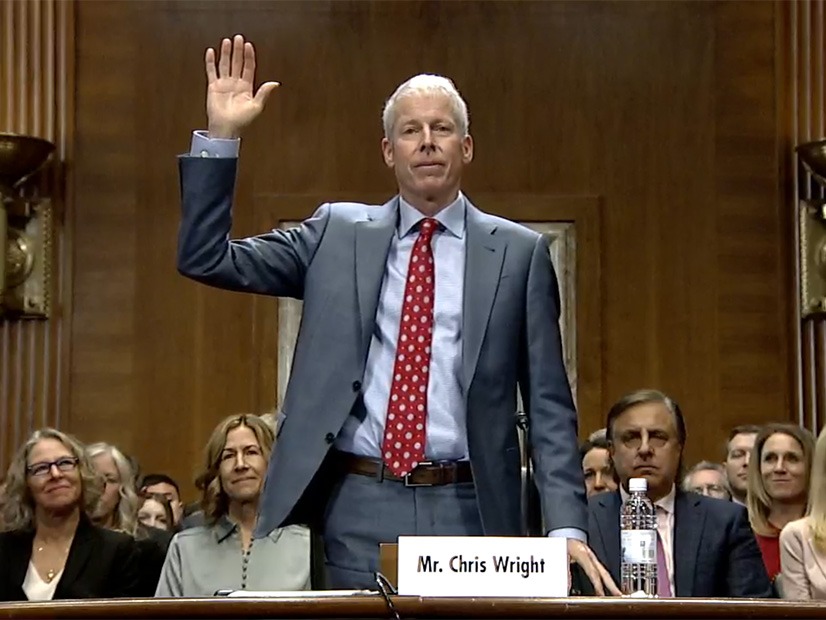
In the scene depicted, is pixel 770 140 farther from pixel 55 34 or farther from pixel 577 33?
pixel 55 34

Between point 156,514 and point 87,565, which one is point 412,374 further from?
point 156,514

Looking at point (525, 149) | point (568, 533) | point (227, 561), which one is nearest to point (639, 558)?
point (568, 533)

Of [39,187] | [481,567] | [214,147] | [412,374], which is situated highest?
[39,187]

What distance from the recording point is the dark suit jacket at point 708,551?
445 centimetres

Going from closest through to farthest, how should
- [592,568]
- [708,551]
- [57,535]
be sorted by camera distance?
[592,568] → [708,551] → [57,535]

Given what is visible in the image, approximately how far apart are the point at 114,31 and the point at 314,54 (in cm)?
Result: 85

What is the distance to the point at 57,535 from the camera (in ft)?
17.0

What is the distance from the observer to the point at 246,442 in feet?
16.9

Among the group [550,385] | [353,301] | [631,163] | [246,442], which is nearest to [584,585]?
[550,385]

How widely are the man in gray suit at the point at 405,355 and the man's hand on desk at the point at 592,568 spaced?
2 centimetres

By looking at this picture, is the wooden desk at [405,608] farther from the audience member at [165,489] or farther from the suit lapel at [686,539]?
the audience member at [165,489]

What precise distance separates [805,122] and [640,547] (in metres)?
4.40

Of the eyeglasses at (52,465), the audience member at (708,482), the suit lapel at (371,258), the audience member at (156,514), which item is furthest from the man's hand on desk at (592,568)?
the audience member at (156,514)

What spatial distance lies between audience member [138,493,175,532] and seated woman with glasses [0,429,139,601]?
3.35 feet
